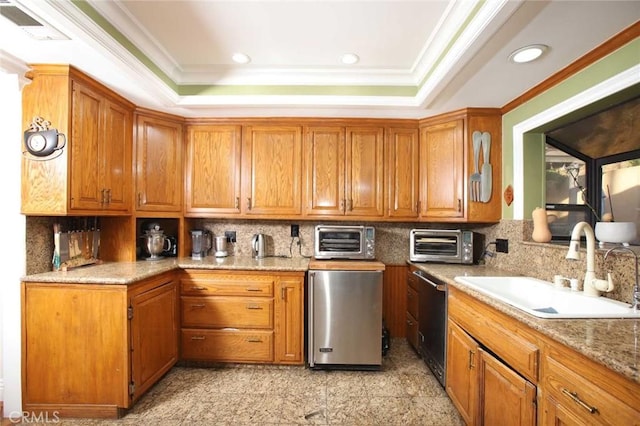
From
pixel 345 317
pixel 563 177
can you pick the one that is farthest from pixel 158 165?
pixel 563 177

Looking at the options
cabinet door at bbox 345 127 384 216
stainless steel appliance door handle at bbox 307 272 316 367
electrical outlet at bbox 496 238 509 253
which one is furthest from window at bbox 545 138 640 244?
stainless steel appliance door handle at bbox 307 272 316 367

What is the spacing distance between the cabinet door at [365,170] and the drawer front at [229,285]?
1049mm

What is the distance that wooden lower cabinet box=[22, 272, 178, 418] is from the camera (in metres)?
1.83

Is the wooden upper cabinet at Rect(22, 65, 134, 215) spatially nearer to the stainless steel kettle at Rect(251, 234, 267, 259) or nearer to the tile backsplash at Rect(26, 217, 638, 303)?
the tile backsplash at Rect(26, 217, 638, 303)

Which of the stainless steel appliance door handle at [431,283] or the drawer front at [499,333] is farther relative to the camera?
the stainless steel appliance door handle at [431,283]

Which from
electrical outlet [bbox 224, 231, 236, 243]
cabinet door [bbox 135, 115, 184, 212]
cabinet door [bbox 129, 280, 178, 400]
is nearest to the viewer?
cabinet door [bbox 129, 280, 178, 400]

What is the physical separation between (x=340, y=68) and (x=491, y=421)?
259cm

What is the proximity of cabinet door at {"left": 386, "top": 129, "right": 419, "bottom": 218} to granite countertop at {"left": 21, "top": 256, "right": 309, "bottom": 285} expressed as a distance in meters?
1.11

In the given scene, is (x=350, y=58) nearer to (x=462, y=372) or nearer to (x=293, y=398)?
(x=462, y=372)

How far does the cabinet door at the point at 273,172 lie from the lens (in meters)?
2.80

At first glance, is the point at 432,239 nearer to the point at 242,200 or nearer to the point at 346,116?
the point at 346,116

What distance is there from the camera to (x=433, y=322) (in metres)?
2.25

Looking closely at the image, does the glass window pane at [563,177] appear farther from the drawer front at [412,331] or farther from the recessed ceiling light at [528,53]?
the drawer front at [412,331]

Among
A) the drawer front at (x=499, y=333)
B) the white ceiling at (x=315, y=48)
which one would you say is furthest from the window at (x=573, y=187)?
the drawer front at (x=499, y=333)
